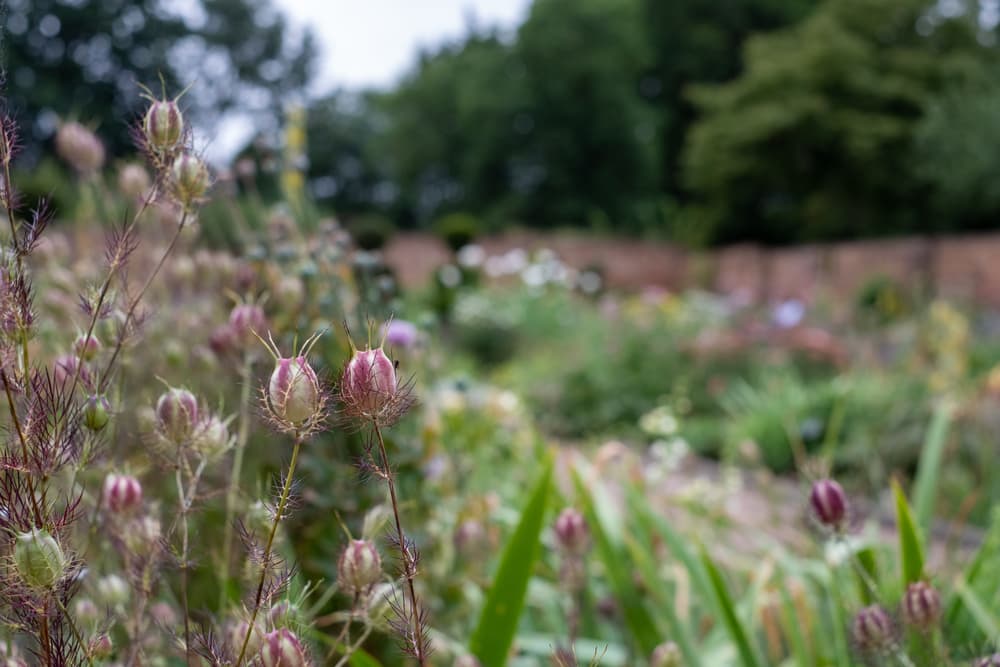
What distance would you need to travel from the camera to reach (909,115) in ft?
68.9

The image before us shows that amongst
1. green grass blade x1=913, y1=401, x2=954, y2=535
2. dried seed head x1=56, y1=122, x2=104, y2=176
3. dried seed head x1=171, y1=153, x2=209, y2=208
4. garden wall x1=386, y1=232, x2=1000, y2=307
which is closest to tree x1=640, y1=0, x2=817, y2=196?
garden wall x1=386, y1=232, x2=1000, y2=307

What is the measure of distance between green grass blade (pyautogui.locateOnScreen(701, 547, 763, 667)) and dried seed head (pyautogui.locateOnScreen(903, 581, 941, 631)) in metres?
0.48

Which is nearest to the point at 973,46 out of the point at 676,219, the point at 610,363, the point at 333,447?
the point at 676,219

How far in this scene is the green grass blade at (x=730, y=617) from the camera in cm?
125

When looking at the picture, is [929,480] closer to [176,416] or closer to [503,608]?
[503,608]

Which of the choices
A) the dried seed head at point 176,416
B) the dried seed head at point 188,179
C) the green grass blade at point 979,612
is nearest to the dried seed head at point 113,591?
the dried seed head at point 176,416

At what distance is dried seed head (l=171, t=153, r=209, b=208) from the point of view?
551mm

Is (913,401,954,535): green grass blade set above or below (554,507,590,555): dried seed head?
above

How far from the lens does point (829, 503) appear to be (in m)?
0.79

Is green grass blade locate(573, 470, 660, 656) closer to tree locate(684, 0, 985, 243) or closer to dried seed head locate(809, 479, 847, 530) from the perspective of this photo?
dried seed head locate(809, 479, 847, 530)

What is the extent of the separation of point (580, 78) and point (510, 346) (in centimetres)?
1678

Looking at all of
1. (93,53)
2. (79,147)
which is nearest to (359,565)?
(79,147)

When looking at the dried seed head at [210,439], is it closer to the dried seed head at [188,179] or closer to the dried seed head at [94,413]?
the dried seed head at [94,413]

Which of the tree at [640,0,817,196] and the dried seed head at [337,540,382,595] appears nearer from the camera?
→ the dried seed head at [337,540,382,595]
